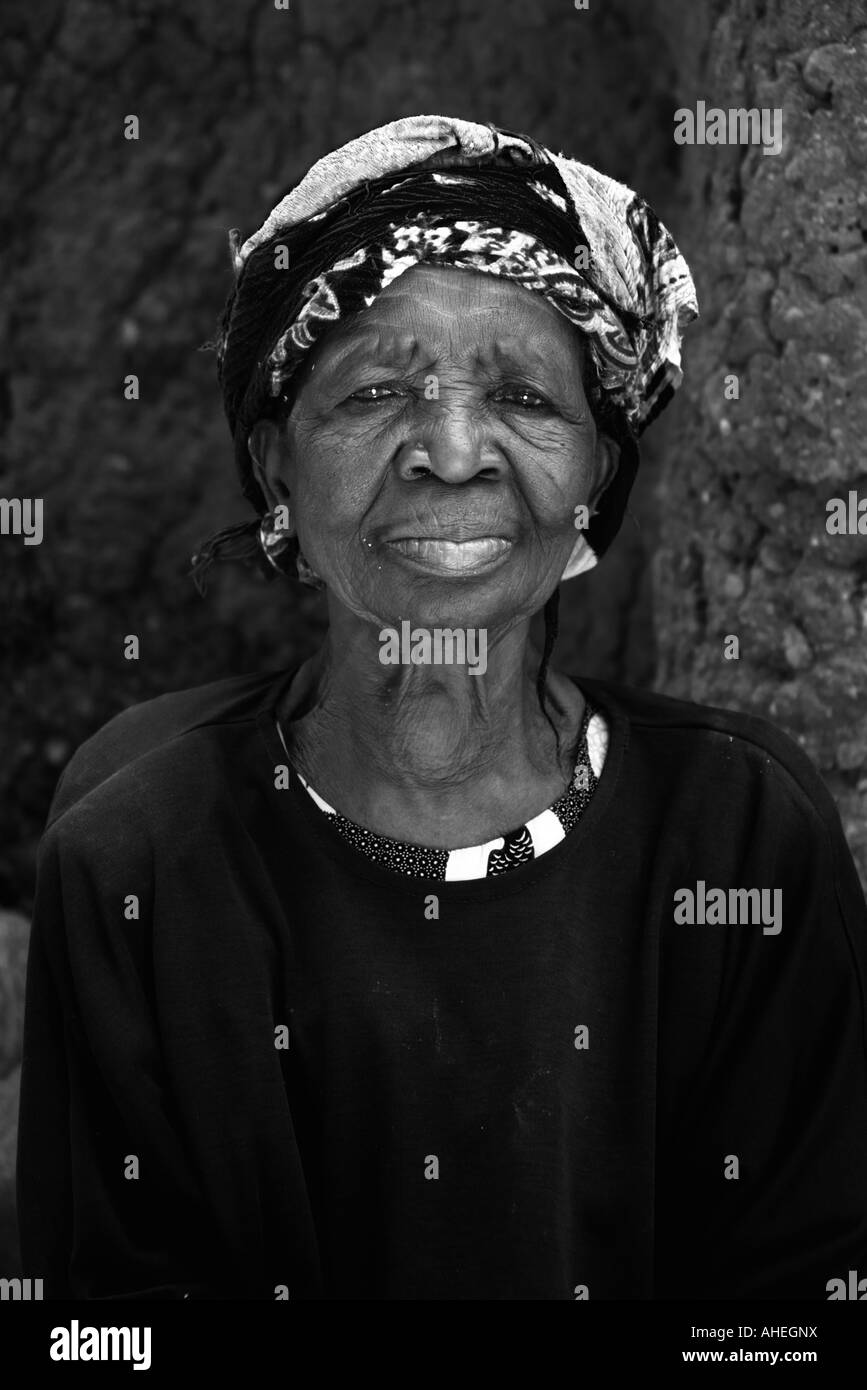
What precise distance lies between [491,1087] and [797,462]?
1.06 metres

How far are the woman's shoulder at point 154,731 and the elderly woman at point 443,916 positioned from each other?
0.03 metres

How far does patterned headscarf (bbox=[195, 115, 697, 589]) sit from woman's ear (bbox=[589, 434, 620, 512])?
31 millimetres

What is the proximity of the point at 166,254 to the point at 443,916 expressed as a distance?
1.68 m

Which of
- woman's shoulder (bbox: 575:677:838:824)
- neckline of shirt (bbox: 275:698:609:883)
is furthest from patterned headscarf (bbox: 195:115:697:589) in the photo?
neckline of shirt (bbox: 275:698:609:883)

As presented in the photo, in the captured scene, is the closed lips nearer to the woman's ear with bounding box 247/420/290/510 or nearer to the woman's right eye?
the woman's right eye

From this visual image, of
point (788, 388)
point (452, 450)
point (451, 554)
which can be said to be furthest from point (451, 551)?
point (788, 388)

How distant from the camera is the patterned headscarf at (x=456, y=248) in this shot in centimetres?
209

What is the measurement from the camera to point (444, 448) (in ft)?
6.84

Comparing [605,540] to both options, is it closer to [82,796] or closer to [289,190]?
[289,190]

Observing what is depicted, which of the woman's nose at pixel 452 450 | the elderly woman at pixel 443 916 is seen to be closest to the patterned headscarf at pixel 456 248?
the elderly woman at pixel 443 916

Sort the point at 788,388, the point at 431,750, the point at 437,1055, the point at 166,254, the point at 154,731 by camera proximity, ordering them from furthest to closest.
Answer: the point at 166,254, the point at 788,388, the point at 154,731, the point at 431,750, the point at 437,1055

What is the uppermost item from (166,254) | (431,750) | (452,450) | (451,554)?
(166,254)

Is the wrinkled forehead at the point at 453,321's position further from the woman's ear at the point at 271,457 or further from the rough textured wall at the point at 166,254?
the rough textured wall at the point at 166,254

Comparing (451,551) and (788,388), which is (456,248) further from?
(788,388)
